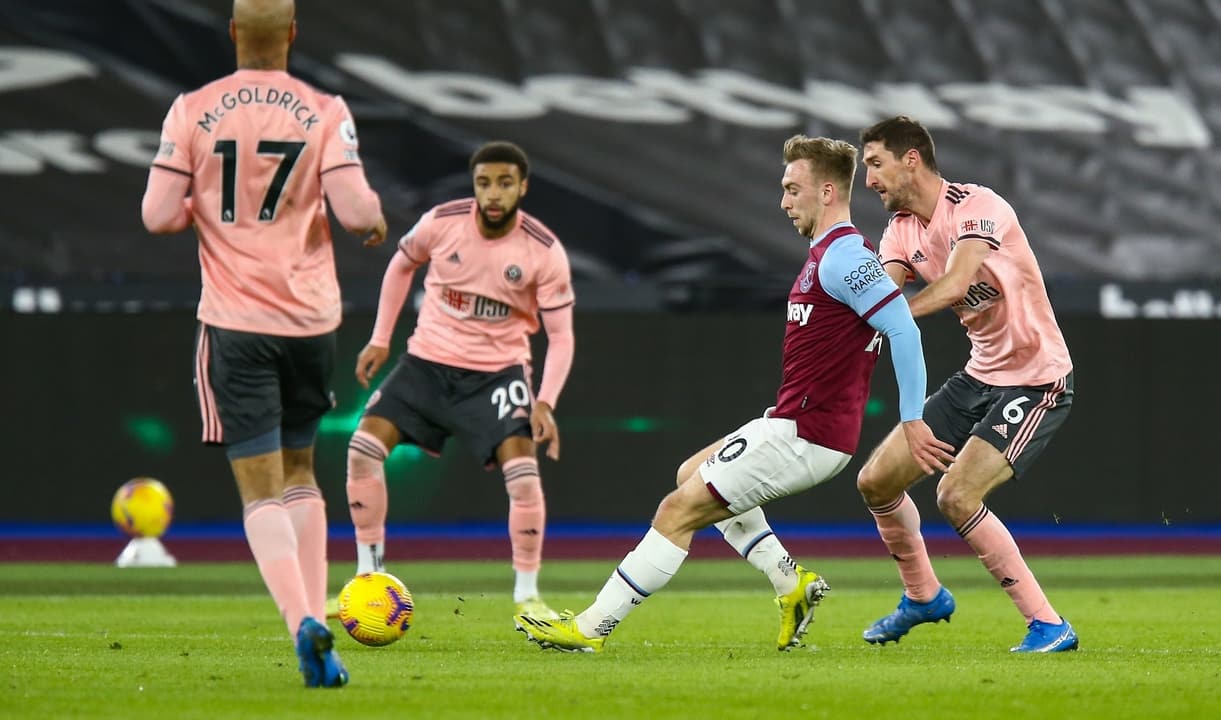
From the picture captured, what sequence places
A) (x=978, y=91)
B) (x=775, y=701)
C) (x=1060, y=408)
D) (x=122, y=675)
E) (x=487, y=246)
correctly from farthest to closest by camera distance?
(x=978, y=91) → (x=487, y=246) → (x=1060, y=408) → (x=122, y=675) → (x=775, y=701)

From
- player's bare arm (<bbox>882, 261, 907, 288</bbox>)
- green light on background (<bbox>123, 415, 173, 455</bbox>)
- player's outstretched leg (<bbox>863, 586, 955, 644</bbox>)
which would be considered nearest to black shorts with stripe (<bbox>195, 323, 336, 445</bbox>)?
A: player's bare arm (<bbox>882, 261, 907, 288</bbox>)

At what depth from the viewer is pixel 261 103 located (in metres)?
6.05

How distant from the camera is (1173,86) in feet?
60.2

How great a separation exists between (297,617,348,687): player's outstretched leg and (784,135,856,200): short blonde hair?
2591 millimetres

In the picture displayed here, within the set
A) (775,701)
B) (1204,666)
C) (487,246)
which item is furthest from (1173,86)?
(775,701)

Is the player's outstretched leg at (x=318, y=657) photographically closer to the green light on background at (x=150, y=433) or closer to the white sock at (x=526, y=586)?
the white sock at (x=526, y=586)

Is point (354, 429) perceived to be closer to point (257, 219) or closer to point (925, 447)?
point (925, 447)

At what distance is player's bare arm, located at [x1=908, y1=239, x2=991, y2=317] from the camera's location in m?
7.39

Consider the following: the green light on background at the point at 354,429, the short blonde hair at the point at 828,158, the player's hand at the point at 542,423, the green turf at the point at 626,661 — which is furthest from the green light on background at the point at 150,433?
the short blonde hair at the point at 828,158

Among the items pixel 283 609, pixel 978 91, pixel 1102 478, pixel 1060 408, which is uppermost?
pixel 978 91

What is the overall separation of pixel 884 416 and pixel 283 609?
1139 centimetres

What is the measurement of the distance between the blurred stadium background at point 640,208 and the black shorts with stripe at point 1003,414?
8379 mm

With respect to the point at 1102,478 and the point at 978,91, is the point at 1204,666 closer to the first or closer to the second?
the point at 1102,478

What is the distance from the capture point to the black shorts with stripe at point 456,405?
942 cm
